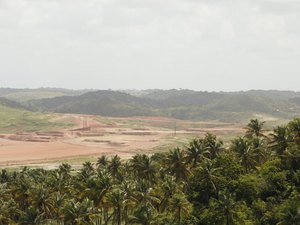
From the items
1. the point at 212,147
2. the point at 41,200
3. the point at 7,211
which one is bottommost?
the point at 7,211

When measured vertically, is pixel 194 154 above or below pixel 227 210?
above

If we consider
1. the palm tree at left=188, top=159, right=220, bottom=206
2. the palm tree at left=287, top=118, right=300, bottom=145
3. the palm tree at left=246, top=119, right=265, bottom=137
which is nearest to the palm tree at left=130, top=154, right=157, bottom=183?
the palm tree at left=188, top=159, right=220, bottom=206

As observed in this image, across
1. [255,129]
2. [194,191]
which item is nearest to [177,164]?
[194,191]

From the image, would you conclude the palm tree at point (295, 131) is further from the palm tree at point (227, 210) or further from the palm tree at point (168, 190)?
the palm tree at point (168, 190)

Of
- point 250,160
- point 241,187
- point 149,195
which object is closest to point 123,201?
point 149,195

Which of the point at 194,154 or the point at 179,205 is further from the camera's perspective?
the point at 194,154

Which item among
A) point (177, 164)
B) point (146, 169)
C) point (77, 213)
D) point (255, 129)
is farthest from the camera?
point (255, 129)

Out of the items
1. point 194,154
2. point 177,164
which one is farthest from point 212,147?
point 177,164

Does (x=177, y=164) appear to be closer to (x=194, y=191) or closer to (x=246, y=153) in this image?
(x=194, y=191)

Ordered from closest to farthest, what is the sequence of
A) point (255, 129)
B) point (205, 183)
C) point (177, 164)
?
1. point (205, 183)
2. point (177, 164)
3. point (255, 129)

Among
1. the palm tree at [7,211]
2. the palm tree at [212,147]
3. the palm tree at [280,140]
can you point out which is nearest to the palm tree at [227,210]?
the palm tree at [212,147]
